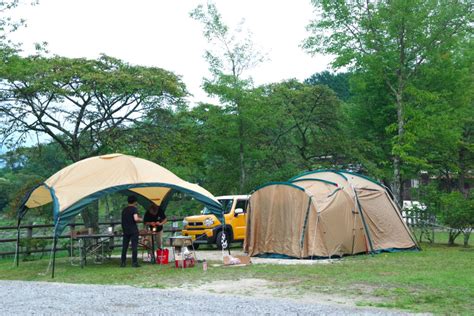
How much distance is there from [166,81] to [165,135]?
207 cm

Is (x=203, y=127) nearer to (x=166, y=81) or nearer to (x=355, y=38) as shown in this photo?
(x=166, y=81)

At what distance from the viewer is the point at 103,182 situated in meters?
13.9

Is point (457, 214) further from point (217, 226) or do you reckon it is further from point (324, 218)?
point (217, 226)

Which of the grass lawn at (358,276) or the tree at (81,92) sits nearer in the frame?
the grass lawn at (358,276)

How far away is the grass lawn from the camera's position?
841 centimetres

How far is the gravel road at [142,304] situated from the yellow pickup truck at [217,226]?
8.33 meters

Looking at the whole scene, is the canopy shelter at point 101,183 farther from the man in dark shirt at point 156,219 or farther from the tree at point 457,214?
the tree at point 457,214

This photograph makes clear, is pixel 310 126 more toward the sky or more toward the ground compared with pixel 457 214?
more toward the sky

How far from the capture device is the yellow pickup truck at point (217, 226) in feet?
59.6

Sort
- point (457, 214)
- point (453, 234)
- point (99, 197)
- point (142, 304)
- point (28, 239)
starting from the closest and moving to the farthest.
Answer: point (142, 304) < point (99, 197) < point (457, 214) < point (28, 239) < point (453, 234)

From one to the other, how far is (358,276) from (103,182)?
20.9 feet

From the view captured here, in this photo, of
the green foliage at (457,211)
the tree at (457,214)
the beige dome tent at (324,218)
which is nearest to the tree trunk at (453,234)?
the tree at (457,214)

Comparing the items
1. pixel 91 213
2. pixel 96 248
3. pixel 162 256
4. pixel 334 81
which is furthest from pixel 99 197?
pixel 334 81

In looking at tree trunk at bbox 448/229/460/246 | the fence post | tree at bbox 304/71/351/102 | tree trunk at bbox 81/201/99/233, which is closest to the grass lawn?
the fence post
